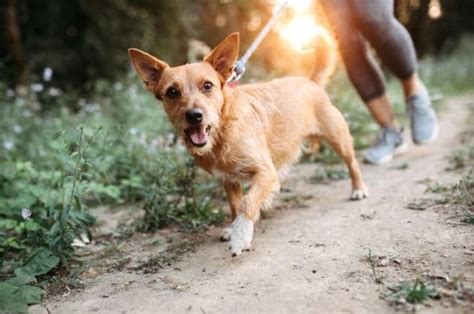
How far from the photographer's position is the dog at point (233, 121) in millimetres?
2826

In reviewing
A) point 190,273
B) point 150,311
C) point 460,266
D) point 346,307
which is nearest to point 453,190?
point 460,266

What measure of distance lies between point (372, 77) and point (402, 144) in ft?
2.74

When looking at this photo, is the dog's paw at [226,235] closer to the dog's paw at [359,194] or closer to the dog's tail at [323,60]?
the dog's paw at [359,194]

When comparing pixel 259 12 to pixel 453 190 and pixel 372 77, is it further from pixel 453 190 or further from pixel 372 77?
pixel 453 190

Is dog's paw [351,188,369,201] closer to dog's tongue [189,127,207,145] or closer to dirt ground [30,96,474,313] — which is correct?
dirt ground [30,96,474,313]

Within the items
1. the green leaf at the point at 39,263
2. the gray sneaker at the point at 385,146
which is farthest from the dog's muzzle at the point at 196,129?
the gray sneaker at the point at 385,146

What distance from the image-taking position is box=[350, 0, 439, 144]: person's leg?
12.5ft

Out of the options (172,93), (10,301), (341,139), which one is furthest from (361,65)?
(10,301)

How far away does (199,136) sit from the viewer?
2846 millimetres

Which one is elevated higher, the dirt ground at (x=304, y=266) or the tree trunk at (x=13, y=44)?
the tree trunk at (x=13, y=44)

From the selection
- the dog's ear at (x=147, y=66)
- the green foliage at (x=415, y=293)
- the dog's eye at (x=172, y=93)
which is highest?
the dog's ear at (x=147, y=66)

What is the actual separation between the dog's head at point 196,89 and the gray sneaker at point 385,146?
6.95 feet

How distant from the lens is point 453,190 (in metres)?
3.40

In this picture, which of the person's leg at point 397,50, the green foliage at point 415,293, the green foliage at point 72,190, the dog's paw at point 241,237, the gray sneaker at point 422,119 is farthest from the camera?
the gray sneaker at point 422,119
